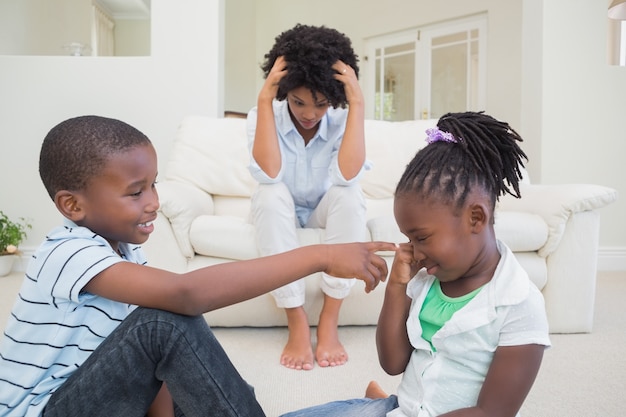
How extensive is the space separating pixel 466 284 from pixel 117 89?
2.80 meters

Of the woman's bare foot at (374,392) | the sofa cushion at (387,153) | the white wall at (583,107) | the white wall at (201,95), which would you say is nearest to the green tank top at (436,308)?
the woman's bare foot at (374,392)

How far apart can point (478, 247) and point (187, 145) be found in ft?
6.01

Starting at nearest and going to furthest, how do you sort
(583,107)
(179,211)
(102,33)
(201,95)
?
(179,211)
(201,95)
(583,107)
(102,33)

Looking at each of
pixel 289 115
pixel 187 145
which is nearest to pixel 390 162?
pixel 289 115

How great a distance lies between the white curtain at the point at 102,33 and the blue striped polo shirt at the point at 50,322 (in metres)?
6.83

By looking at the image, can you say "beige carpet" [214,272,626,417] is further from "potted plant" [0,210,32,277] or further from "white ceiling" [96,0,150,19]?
"white ceiling" [96,0,150,19]

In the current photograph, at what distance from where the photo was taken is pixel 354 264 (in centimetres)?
80

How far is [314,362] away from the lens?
1585 millimetres

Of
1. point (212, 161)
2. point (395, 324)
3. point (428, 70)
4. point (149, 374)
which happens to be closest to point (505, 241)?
point (395, 324)

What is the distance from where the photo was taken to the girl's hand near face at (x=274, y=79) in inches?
63.1

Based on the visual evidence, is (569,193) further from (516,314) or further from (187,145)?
(187,145)

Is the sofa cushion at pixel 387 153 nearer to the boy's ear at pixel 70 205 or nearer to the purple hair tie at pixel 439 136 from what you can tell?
the purple hair tie at pixel 439 136

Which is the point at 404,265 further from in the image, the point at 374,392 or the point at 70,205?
the point at 70,205

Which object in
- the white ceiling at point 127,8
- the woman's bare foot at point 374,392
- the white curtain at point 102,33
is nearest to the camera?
the woman's bare foot at point 374,392
